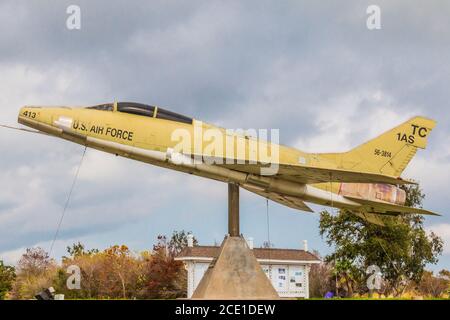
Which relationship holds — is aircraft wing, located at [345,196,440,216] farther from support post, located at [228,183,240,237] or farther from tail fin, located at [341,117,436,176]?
support post, located at [228,183,240,237]

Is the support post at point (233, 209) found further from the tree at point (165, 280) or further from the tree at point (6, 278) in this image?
the tree at point (6, 278)

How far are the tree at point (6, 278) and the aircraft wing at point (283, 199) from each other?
165ft

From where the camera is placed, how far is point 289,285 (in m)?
56.4

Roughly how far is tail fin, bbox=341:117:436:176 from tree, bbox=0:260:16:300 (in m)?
52.8

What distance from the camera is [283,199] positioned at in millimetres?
25234

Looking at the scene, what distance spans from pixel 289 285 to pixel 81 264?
25.2 meters

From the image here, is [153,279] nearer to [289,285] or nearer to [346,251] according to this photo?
[289,285]

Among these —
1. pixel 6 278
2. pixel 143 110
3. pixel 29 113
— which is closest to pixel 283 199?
pixel 143 110

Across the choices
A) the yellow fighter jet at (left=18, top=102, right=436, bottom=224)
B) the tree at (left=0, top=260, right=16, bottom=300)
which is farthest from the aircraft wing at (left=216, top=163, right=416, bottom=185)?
the tree at (left=0, top=260, right=16, bottom=300)

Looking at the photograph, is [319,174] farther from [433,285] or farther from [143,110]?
[433,285]

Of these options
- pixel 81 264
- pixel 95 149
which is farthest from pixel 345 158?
pixel 81 264

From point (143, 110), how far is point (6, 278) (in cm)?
5742

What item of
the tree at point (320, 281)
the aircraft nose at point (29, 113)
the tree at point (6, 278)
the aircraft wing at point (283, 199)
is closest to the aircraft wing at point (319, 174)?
the aircraft wing at point (283, 199)

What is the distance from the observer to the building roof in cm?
5416
